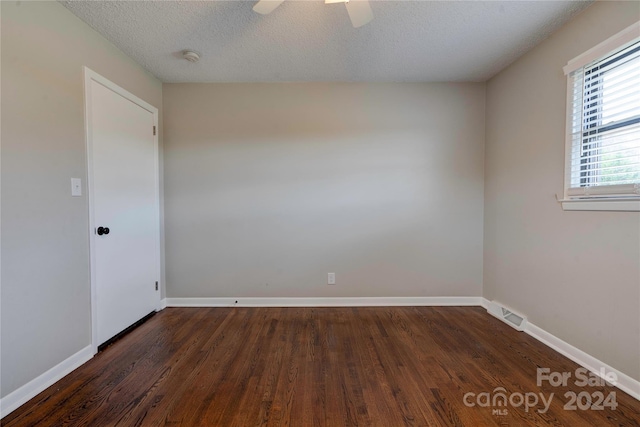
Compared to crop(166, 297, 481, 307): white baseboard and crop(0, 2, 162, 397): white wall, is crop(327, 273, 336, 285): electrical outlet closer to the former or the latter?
crop(166, 297, 481, 307): white baseboard

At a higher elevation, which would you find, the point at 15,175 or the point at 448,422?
the point at 15,175

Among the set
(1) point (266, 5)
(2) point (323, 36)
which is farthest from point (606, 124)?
(1) point (266, 5)

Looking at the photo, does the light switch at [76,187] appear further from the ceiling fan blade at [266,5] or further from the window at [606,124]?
the window at [606,124]

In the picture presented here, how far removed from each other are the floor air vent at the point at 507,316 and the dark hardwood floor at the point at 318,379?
9 cm

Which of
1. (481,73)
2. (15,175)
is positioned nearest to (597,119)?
(481,73)

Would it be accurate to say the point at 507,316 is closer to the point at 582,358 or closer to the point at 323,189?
the point at 582,358

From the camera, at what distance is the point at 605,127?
1692 mm

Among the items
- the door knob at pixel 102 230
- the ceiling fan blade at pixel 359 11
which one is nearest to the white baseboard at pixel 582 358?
the ceiling fan blade at pixel 359 11

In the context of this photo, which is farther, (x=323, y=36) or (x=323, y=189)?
(x=323, y=189)

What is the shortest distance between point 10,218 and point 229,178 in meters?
1.66

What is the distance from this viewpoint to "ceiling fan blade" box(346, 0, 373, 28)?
151 cm

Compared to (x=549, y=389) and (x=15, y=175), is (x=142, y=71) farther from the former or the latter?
(x=549, y=389)

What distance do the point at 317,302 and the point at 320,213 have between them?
1.02m

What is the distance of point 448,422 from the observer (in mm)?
1332
